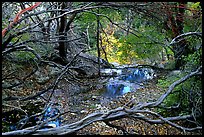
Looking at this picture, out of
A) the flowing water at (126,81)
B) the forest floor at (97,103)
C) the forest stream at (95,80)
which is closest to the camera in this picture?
the forest stream at (95,80)

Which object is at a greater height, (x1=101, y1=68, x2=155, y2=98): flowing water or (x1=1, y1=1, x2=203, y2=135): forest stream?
(x1=1, y1=1, x2=203, y2=135): forest stream

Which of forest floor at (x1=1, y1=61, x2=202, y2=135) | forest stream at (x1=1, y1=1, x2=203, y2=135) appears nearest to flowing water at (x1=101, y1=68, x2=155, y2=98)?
forest stream at (x1=1, y1=1, x2=203, y2=135)

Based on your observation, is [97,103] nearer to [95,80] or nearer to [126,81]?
[95,80]

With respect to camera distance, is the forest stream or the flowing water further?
the flowing water

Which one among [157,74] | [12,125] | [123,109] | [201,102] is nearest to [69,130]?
[123,109]

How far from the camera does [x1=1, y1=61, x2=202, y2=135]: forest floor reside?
4.07 m

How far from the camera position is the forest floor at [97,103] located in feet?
13.3

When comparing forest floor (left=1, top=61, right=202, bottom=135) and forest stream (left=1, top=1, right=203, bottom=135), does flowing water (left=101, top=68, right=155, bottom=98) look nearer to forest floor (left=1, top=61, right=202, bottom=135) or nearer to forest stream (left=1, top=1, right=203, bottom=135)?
forest stream (left=1, top=1, right=203, bottom=135)

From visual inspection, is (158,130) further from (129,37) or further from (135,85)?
(129,37)

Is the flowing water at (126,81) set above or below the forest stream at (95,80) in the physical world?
below

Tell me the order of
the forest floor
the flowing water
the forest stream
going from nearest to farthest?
1. the forest stream
2. the forest floor
3. the flowing water

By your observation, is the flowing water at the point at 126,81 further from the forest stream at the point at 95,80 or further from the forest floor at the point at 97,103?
the forest floor at the point at 97,103

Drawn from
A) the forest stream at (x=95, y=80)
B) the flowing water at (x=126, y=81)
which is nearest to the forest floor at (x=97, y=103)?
the forest stream at (x=95, y=80)

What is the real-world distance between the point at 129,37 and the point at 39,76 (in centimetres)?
303
